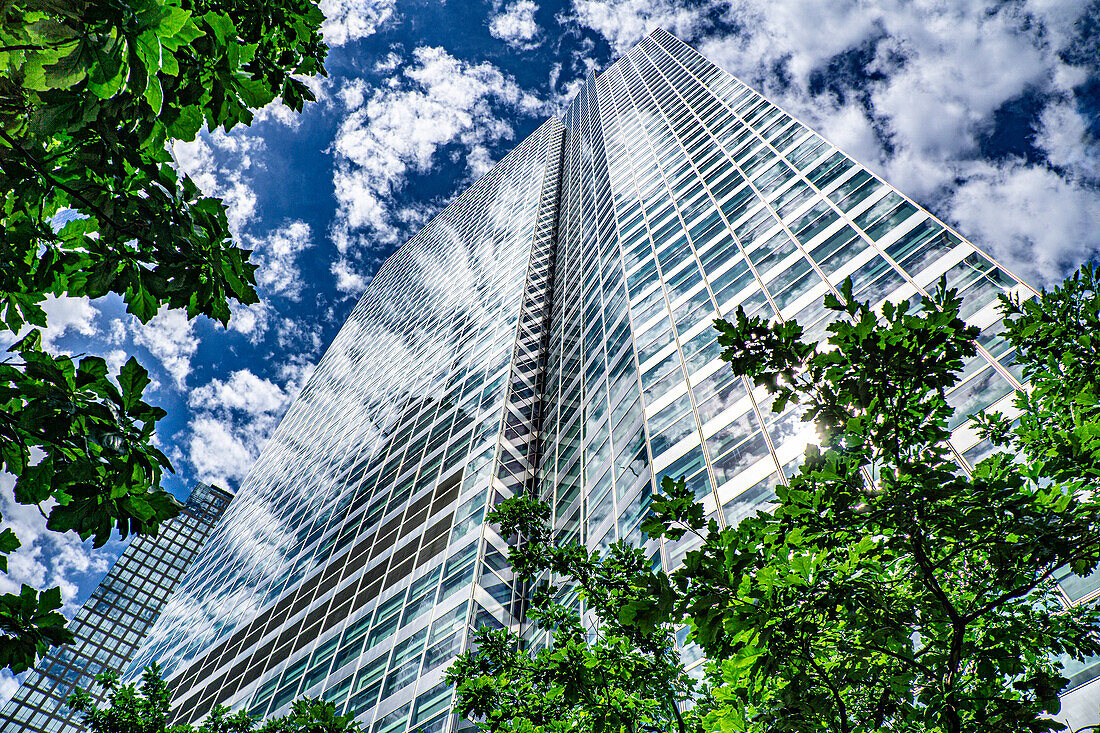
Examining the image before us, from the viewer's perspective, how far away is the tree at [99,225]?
7.93 feet

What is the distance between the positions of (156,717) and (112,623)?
148594 millimetres

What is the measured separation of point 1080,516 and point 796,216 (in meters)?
24.8

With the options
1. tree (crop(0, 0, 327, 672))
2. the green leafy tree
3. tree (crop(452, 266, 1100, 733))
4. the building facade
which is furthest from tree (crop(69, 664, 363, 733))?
the building facade

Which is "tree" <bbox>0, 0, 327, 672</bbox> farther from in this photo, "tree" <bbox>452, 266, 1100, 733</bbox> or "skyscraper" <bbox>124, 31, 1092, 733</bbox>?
"skyscraper" <bbox>124, 31, 1092, 733</bbox>

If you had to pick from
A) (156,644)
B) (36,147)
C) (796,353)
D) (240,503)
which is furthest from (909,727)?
(240,503)

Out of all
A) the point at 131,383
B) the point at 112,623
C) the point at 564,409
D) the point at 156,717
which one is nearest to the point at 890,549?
the point at 131,383

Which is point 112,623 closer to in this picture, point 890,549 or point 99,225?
point 99,225

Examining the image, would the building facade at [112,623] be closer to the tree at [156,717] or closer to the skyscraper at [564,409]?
the skyscraper at [564,409]

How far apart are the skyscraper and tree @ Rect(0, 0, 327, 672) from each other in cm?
1059

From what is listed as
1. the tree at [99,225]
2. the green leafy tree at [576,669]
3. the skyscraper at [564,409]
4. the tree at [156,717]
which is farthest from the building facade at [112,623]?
the tree at [99,225]

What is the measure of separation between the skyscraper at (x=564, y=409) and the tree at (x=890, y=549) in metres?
5.60

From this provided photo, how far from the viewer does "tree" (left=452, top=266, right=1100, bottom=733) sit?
13.5 ft

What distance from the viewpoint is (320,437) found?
56156mm

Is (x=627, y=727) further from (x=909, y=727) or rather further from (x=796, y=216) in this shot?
(x=796, y=216)
